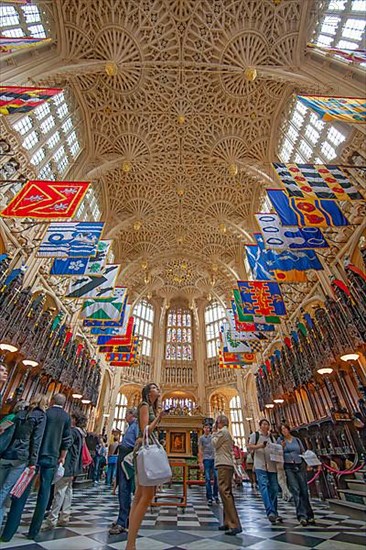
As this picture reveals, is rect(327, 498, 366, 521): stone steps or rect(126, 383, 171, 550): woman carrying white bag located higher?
rect(126, 383, 171, 550): woman carrying white bag

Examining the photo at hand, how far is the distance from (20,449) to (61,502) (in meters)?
1.61

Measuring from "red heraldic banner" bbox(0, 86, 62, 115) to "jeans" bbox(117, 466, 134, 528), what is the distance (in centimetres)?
825

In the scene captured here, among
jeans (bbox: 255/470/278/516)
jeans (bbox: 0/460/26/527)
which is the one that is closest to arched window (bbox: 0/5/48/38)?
jeans (bbox: 0/460/26/527)

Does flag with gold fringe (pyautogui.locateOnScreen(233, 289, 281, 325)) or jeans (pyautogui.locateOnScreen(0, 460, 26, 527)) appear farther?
flag with gold fringe (pyautogui.locateOnScreen(233, 289, 281, 325))

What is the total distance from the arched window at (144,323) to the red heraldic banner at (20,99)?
2440cm

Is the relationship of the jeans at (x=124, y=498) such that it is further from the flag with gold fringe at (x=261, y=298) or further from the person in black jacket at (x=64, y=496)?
the flag with gold fringe at (x=261, y=298)

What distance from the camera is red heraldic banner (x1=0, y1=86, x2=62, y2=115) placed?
707 cm

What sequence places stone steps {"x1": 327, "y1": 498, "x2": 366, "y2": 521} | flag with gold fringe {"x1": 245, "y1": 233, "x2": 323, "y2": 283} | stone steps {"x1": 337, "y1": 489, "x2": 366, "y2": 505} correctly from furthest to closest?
flag with gold fringe {"x1": 245, "y1": 233, "x2": 323, "y2": 283}, stone steps {"x1": 337, "y1": 489, "x2": 366, "y2": 505}, stone steps {"x1": 327, "y1": 498, "x2": 366, "y2": 521}

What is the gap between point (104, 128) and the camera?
19.0 meters

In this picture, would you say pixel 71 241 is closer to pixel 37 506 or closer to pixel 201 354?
pixel 37 506

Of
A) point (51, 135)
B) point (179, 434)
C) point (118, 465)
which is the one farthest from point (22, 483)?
point (51, 135)

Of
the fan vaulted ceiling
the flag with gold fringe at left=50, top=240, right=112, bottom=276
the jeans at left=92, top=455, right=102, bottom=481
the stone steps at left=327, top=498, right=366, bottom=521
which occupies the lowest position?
the stone steps at left=327, top=498, right=366, bottom=521

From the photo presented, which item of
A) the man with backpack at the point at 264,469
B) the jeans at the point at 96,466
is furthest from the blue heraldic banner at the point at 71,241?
the jeans at the point at 96,466

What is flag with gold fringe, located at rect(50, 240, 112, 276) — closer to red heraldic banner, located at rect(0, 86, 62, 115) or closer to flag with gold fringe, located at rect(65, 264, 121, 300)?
flag with gold fringe, located at rect(65, 264, 121, 300)
